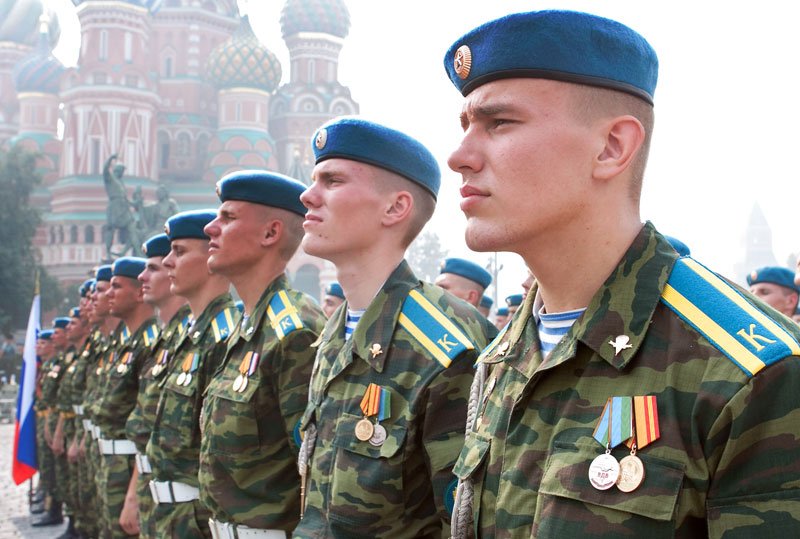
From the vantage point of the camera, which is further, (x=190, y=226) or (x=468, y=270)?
(x=468, y=270)

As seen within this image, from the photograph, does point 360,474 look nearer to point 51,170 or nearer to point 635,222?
point 635,222

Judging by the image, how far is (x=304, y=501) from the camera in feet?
8.74

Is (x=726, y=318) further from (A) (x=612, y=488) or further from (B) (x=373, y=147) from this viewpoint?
(B) (x=373, y=147)

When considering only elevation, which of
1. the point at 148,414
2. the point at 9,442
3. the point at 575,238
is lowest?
the point at 9,442

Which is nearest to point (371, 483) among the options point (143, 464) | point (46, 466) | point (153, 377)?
point (153, 377)

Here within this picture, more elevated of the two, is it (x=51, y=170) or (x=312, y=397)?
(x=51, y=170)

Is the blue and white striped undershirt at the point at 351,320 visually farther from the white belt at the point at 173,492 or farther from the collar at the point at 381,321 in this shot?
the white belt at the point at 173,492

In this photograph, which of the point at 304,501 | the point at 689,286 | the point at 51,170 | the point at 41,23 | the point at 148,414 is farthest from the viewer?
the point at 41,23

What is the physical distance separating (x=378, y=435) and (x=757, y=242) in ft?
344

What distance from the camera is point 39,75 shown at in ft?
151

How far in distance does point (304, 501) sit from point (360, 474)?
0.31 meters

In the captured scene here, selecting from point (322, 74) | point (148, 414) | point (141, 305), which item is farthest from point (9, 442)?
point (322, 74)

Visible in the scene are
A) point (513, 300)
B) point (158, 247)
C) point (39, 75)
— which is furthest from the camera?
point (39, 75)

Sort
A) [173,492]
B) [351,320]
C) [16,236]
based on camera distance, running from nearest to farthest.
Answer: [351,320], [173,492], [16,236]
